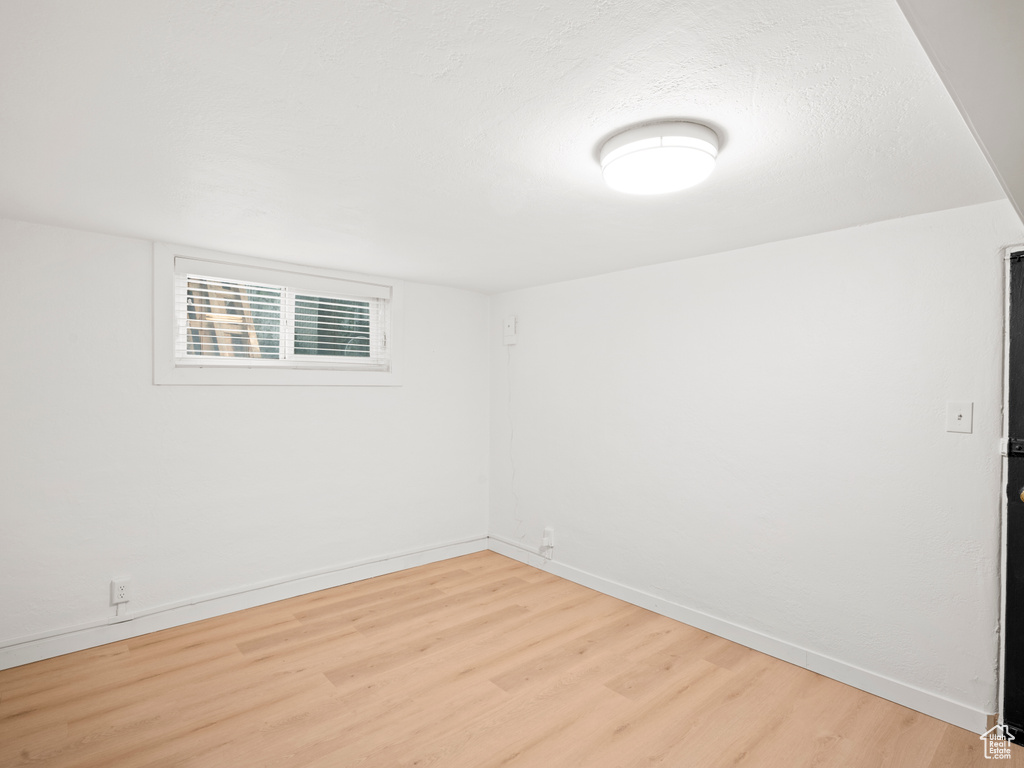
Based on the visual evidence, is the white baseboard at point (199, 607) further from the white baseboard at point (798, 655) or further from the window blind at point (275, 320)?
the window blind at point (275, 320)

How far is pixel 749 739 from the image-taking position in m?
2.12

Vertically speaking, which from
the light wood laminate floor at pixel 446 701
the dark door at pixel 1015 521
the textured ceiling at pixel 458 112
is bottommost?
the light wood laminate floor at pixel 446 701

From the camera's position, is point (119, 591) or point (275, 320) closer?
point (119, 591)

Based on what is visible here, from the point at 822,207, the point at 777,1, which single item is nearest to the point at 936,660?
the point at 822,207

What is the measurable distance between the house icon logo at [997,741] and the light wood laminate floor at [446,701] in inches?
1.3

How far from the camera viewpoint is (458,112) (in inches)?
59.8

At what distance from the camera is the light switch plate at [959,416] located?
7.22 ft

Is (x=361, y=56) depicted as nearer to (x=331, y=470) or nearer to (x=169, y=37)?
(x=169, y=37)

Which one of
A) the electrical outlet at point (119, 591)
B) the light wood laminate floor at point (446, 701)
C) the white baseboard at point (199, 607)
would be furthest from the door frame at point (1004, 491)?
the electrical outlet at point (119, 591)

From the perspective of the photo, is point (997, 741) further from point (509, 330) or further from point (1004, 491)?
point (509, 330)

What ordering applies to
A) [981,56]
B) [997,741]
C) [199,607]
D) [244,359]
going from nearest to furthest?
[981,56], [997,741], [199,607], [244,359]

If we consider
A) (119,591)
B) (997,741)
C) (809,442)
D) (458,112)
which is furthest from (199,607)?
(997,741)

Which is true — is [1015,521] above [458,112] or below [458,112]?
below

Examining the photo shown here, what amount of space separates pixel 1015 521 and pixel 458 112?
257 centimetres
